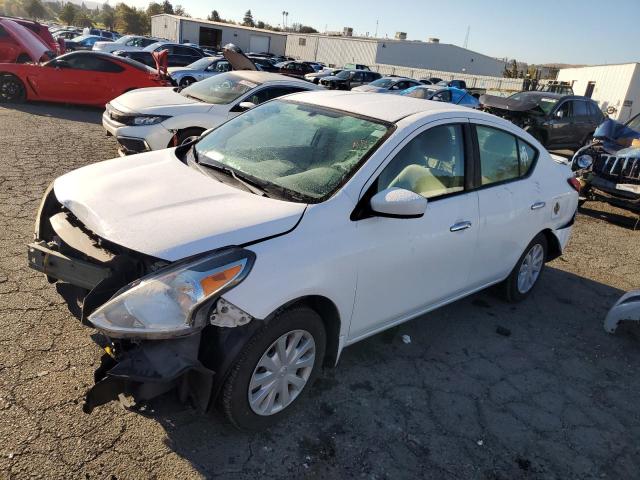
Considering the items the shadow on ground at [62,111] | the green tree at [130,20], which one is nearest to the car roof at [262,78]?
the shadow on ground at [62,111]

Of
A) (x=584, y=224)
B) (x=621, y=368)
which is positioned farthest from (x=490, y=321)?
(x=584, y=224)

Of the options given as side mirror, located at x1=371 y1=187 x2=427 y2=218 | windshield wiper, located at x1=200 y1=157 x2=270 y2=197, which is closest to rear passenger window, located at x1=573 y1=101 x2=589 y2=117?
side mirror, located at x1=371 y1=187 x2=427 y2=218

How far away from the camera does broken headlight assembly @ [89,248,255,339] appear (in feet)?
7.07

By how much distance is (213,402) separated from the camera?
238cm

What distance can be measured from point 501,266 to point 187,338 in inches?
112

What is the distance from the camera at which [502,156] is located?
13.0ft

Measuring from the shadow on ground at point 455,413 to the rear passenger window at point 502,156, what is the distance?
1266 millimetres

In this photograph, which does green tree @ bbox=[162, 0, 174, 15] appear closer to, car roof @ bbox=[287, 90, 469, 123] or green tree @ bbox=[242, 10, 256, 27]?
green tree @ bbox=[242, 10, 256, 27]

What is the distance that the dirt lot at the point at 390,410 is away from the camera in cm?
246

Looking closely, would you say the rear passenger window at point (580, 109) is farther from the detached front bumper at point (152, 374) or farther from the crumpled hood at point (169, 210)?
the detached front bumper at point (152, 374)

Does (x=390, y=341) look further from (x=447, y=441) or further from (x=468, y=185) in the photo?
(x=468, y=185)

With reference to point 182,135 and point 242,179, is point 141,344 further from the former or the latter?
point 182,135

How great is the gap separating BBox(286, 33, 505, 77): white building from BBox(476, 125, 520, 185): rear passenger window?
51075 mm

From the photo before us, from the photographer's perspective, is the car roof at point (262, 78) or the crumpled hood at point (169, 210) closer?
the crumpled hood at point (169, 210)
